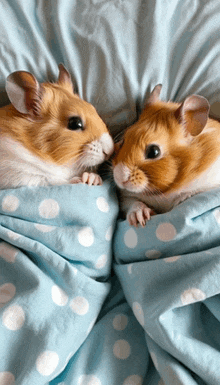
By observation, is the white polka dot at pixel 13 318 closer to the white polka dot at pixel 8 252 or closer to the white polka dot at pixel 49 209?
the white polka dot at pixel 8 252

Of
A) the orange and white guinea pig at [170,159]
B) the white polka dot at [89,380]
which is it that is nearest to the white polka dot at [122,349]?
the white polka dot at [89,380]

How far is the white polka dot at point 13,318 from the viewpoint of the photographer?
3.74ft

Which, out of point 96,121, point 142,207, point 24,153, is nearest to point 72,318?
point 142,207

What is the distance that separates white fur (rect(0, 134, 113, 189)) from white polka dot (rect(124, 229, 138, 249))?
0.32 metres

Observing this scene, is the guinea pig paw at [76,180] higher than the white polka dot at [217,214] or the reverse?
the reverse

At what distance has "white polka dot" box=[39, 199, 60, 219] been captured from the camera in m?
1.32

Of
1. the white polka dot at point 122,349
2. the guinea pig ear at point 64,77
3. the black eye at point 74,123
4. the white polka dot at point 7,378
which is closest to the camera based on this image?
the white polka dot at point 7,378

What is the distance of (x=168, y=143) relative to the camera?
4.47 feet

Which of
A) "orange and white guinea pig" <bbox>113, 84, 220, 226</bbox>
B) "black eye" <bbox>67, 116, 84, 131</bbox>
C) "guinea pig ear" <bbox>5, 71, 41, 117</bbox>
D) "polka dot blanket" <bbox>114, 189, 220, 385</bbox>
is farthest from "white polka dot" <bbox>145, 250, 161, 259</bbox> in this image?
"guinea pig ear" <bbox>5, 71, 41, 117</bbox>

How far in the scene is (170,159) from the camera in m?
1.33

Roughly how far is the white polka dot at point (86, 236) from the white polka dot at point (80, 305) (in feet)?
0.63

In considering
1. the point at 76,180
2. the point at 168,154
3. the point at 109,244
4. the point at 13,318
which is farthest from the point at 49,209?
the point at 168,154

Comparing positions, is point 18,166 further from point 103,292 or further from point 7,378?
point 7,378

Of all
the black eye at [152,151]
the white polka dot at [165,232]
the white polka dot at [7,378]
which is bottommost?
the white polka dot at [7,378]
